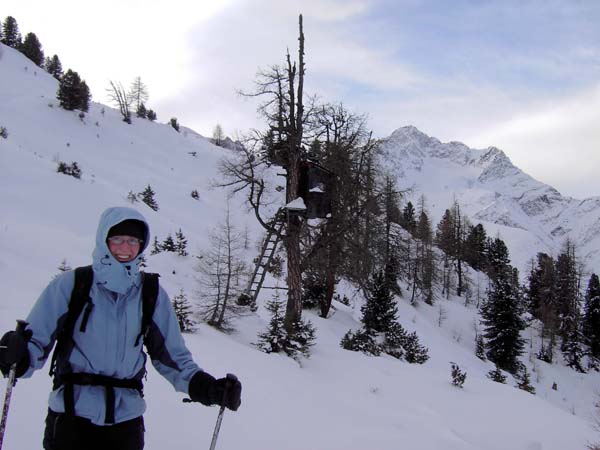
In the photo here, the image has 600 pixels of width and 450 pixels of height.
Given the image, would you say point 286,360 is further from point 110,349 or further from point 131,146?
point 131,146

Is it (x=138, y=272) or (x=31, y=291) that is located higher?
(x=138, y=272)

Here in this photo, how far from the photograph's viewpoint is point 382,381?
880cm

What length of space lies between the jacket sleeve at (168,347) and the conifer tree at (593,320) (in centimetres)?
4381

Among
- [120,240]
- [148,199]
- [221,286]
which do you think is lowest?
[221,286]

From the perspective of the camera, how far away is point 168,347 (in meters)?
2.43

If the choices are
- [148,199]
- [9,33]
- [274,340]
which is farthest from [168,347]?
[9,33]

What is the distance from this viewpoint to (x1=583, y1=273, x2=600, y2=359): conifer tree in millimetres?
36094

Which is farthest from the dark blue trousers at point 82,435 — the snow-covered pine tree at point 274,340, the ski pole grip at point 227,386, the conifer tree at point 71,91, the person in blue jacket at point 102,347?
the conifer tree at point 71,91

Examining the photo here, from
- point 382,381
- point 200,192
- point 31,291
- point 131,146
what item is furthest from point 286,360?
point 131,146

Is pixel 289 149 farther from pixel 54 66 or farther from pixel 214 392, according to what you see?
pixel 54 66

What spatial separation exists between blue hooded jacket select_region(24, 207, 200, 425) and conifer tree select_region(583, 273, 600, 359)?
44183 millimetres

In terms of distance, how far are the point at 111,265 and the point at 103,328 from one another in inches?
13.0

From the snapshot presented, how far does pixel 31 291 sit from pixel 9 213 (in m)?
6.04

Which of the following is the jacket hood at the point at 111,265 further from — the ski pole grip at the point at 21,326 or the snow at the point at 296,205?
the snow at the point at 296,205
